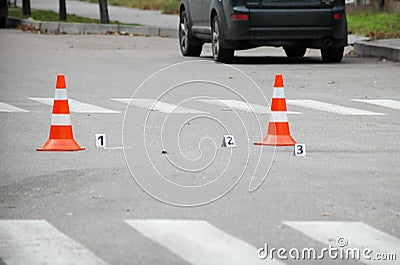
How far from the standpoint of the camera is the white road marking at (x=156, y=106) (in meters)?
12.8

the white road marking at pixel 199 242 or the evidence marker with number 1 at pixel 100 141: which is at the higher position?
the white road marking at pixel 199 242

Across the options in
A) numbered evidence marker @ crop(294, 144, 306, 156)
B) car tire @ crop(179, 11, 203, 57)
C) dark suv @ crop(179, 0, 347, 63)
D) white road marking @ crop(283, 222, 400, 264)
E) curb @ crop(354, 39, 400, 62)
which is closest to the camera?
white road marking @ crop(283, 222, 400, 264)

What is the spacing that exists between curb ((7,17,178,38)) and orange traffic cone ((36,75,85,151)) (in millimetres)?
19694

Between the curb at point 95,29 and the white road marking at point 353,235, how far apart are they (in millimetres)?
23005

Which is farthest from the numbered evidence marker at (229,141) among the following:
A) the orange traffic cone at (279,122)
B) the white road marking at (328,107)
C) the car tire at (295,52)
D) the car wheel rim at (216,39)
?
the car tire at (295,52)

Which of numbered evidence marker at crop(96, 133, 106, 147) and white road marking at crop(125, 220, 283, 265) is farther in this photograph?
numbered evidence marker at crop(96, 133, 106, 147)

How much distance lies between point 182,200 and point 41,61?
1356 cm

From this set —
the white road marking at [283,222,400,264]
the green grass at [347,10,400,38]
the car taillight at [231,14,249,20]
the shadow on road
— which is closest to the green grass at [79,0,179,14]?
the green grass at [347,10,400,38]

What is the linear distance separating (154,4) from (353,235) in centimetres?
4329

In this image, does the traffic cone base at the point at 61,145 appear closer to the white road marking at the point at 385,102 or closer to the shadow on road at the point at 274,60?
the white road marking at the point at 385,102

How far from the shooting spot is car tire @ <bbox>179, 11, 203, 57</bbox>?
22.0m

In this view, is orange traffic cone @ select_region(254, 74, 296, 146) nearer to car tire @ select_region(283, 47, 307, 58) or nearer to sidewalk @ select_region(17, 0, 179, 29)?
car tire @ select_region(283, 47, 307, 58)

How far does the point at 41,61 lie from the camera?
20.8 metres

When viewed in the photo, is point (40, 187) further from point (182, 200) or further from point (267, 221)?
point (267, 221)
